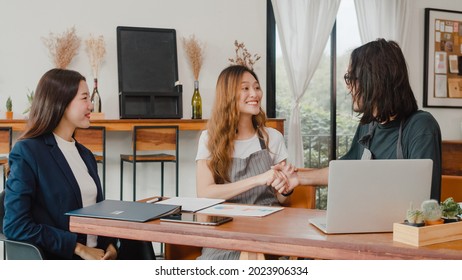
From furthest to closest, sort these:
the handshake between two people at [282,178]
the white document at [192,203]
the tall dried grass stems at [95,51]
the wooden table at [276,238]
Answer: the tall dried grass stems at [95,51], the handshake between two people at [282,178], the white document at [192,203], the wooden table at [276,238]

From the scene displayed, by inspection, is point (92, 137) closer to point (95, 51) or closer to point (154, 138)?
point (154, 138)

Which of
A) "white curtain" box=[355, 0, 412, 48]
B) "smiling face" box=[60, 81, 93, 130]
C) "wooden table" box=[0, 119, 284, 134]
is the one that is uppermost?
"white curtain" box=[355, 0, 412, 48]

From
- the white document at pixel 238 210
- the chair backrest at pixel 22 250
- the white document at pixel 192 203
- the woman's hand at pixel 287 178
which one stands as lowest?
the chair backrest at pixel 22 250

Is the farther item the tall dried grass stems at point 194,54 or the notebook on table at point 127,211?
the tall dried grass stems at point 194,54

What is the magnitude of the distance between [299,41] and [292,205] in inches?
116

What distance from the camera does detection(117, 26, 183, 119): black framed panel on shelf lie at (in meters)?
4.41

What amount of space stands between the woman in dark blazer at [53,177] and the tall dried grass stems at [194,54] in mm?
2550

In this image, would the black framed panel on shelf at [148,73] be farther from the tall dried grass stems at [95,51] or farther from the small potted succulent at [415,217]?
the small potted succulent at [415,217]

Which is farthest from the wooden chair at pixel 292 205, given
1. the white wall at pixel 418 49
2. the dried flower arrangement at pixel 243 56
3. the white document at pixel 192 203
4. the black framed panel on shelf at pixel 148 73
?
the white wall at pixel 418 49

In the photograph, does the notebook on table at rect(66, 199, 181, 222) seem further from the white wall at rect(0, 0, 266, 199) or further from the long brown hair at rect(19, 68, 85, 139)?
the white wall at rect(0, 0, 266, 199)

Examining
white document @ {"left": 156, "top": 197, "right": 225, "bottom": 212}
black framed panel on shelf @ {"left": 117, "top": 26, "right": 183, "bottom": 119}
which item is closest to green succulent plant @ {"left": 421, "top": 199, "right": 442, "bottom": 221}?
white document @ {"left": 156, "top": 197, "right": 225, "bottom": 212}

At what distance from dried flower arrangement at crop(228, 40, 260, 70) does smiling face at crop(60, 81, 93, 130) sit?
2.77m

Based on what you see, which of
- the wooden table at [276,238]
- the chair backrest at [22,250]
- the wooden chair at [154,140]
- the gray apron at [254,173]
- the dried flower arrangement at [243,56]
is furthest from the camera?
the dried flower arrangement at [243,56]

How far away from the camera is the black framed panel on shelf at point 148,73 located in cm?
441
